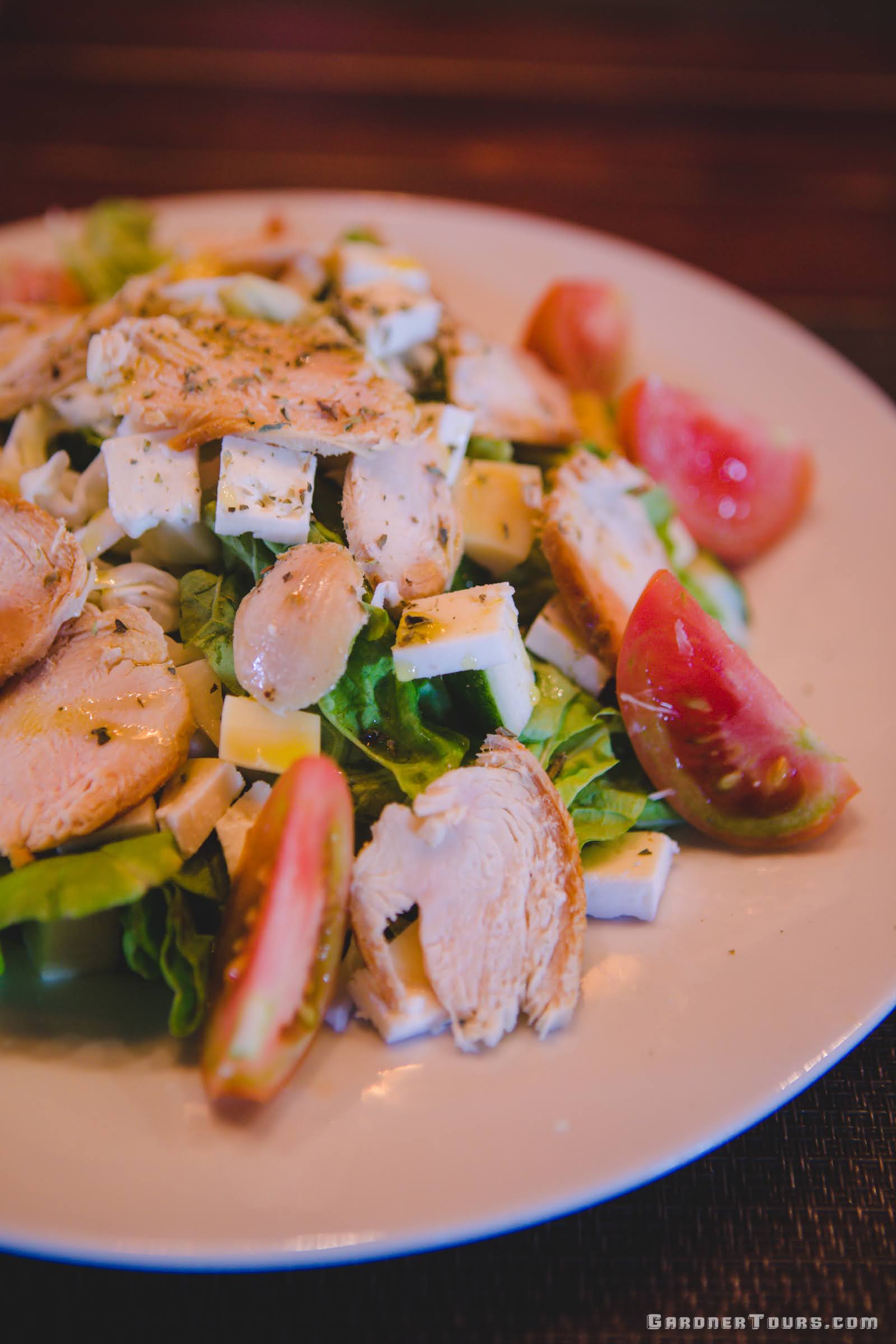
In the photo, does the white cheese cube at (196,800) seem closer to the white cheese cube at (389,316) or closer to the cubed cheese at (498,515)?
the cubed cheese at (498,515)

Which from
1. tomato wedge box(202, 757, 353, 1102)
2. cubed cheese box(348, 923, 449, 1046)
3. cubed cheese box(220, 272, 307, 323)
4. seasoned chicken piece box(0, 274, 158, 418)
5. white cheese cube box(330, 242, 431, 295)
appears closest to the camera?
tomato wedge box(202, 757, 353, 1102)

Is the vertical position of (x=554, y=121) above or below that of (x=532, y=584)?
above

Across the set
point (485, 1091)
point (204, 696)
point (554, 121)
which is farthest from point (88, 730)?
point (554, 121)

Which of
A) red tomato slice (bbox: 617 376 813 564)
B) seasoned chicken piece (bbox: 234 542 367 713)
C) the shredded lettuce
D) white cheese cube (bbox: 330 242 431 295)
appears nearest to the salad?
seasoned chicken piece (bbox: 234 542 367 713)

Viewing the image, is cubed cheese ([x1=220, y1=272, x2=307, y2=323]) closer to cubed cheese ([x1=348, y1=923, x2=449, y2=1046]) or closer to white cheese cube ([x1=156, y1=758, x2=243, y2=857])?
white cheese cube ([x1=156, y1=758, x2=243, y2=857])

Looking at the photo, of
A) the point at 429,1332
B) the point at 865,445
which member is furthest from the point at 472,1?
the point at 429,1332

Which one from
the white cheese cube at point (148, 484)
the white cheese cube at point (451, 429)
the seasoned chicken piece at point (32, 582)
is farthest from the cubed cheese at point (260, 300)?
the seasoned chicken piece at point (32, 582)

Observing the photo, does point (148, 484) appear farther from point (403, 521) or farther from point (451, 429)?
point (451, 429)
